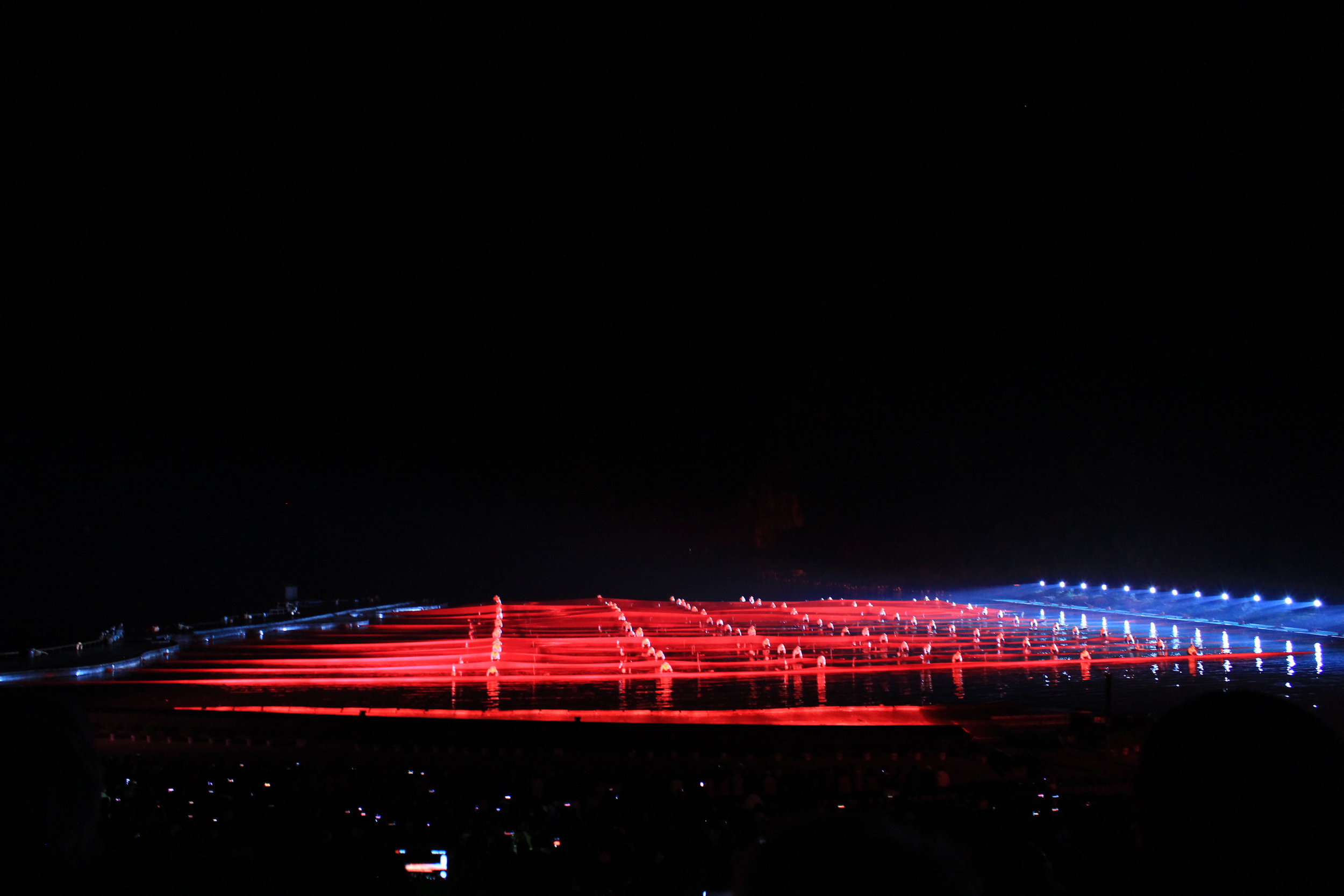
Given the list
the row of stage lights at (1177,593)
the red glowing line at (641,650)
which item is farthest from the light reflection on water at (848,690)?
the row of stage lights at (1177,593)

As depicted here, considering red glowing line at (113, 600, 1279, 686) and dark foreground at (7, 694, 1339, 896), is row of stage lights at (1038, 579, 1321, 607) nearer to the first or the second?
red glowing line at (113, 600, 1279, 686)

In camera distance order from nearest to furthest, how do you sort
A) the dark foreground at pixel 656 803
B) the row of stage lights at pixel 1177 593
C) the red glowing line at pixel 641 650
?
1. the dark foreground at pixel 656 803
2. the red glowing line at pixel 641 650
3. the row of stage lights at pixel 1177 593

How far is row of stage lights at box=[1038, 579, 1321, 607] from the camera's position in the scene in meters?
27.7

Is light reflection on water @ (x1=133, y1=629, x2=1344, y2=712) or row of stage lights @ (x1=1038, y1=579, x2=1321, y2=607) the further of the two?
row of stage lights @ (x1=1038, y1=579, x2=1321, y2=607)

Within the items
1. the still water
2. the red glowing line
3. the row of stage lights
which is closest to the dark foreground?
the still water

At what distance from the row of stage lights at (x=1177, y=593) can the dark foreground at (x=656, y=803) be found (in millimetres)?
22221

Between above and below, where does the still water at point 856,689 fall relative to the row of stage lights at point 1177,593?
below

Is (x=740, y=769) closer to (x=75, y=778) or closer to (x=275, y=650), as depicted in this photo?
(x=75, y=778)

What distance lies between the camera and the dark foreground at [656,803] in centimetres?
95

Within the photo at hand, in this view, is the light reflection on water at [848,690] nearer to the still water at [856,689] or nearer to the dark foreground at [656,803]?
the still water at [856,689]

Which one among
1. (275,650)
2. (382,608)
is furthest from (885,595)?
(275,650)

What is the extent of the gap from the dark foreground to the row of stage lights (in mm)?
22221

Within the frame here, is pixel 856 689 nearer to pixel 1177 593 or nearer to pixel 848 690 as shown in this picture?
pixel 848 690

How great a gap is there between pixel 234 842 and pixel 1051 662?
17536mm
